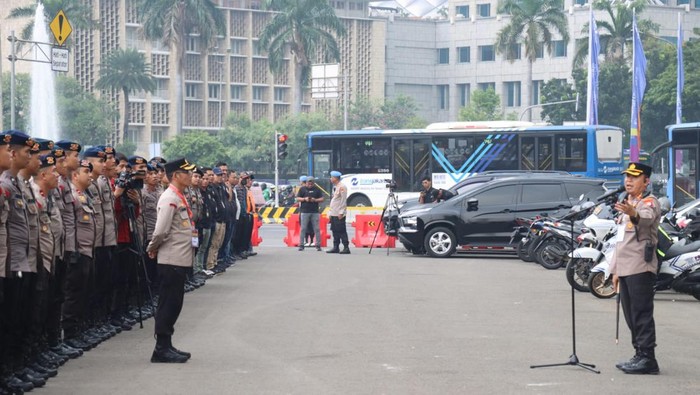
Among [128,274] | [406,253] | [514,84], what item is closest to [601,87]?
[514,84]

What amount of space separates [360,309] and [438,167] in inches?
1064

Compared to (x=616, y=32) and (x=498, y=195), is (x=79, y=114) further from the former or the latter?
(x=498, y=195)

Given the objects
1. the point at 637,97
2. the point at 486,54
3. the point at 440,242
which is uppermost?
the point at 486,54

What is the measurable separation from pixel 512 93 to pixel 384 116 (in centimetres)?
1877

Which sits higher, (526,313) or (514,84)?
(514,84)

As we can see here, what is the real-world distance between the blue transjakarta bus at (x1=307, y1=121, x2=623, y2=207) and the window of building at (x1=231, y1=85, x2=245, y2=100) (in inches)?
2722

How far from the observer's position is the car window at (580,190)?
2751 centimetres

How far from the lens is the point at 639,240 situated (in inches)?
466

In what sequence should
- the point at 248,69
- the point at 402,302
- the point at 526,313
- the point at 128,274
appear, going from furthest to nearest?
the point at 248,69, the point at 402,302, the point at 526,313, the point at 128,274

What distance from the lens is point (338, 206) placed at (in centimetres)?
3062

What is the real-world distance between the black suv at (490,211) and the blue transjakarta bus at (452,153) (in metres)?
13.9

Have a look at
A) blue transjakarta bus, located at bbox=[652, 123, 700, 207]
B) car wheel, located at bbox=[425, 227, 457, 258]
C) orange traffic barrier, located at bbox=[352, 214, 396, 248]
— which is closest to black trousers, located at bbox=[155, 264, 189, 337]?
car wheel, located at bbox=[425, 227, 457, 258]

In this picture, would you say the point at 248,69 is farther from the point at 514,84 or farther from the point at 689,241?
the point at 689,241

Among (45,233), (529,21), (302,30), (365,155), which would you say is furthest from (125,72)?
(45,233)
